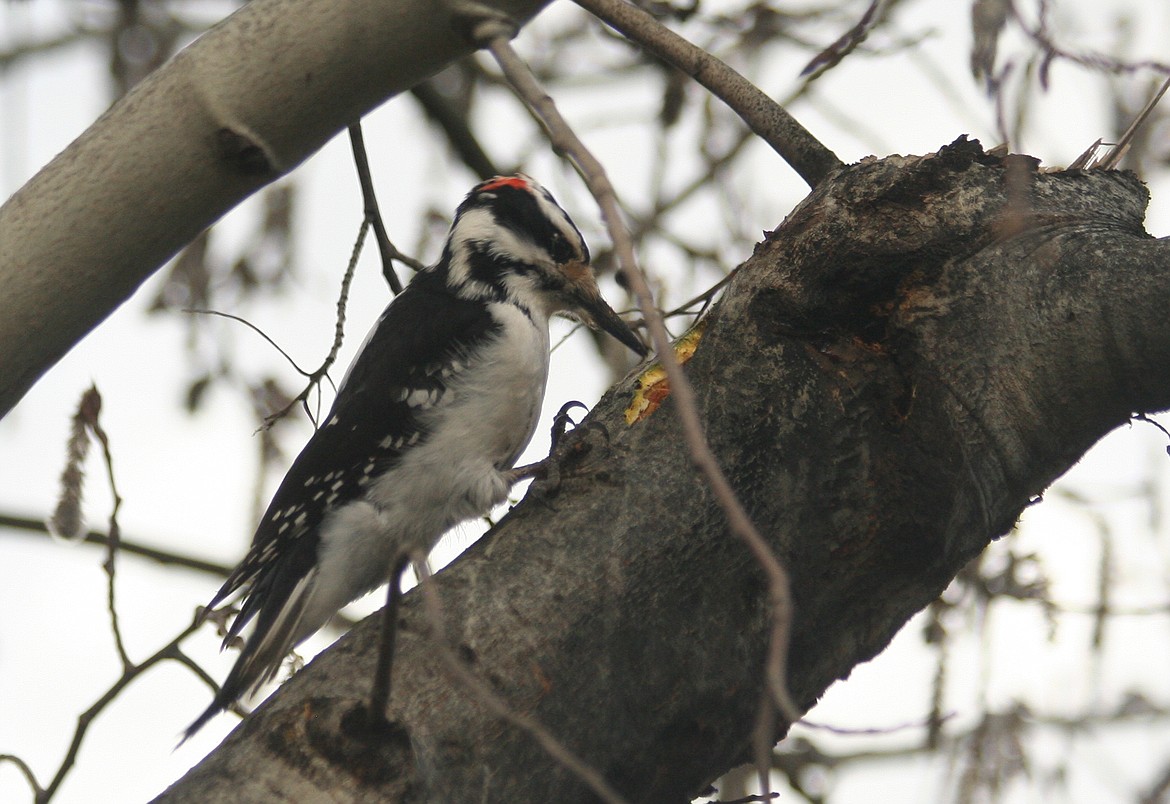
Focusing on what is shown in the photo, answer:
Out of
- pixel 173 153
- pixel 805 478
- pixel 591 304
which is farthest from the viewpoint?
pixel 591 304

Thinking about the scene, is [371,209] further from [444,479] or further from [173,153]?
[173,153]

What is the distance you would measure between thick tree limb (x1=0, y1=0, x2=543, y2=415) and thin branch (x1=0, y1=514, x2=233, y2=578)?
1956mm

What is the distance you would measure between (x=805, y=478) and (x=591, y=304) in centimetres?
165

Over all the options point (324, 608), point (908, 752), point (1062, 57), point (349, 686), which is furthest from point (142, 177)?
point (908, 752)

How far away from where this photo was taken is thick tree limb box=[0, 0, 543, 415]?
1872mm

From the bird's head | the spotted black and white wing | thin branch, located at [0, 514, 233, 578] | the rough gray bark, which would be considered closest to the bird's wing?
the spotted black and white wing

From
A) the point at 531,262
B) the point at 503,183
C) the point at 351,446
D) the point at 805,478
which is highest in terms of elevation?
the point at 503,183

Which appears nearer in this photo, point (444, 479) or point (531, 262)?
point (444, 479)

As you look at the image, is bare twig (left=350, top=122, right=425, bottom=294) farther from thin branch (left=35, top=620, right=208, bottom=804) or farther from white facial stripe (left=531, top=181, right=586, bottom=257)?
thin branch (left=35, top=620, right=208, bottom=804)

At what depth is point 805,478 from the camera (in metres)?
2.18

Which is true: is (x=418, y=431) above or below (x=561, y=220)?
below

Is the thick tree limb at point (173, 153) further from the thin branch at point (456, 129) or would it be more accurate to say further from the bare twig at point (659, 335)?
the thin branch at point (456, 129)

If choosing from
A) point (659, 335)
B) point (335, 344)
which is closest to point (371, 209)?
point (335, 344)

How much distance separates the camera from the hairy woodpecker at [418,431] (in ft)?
10.3
